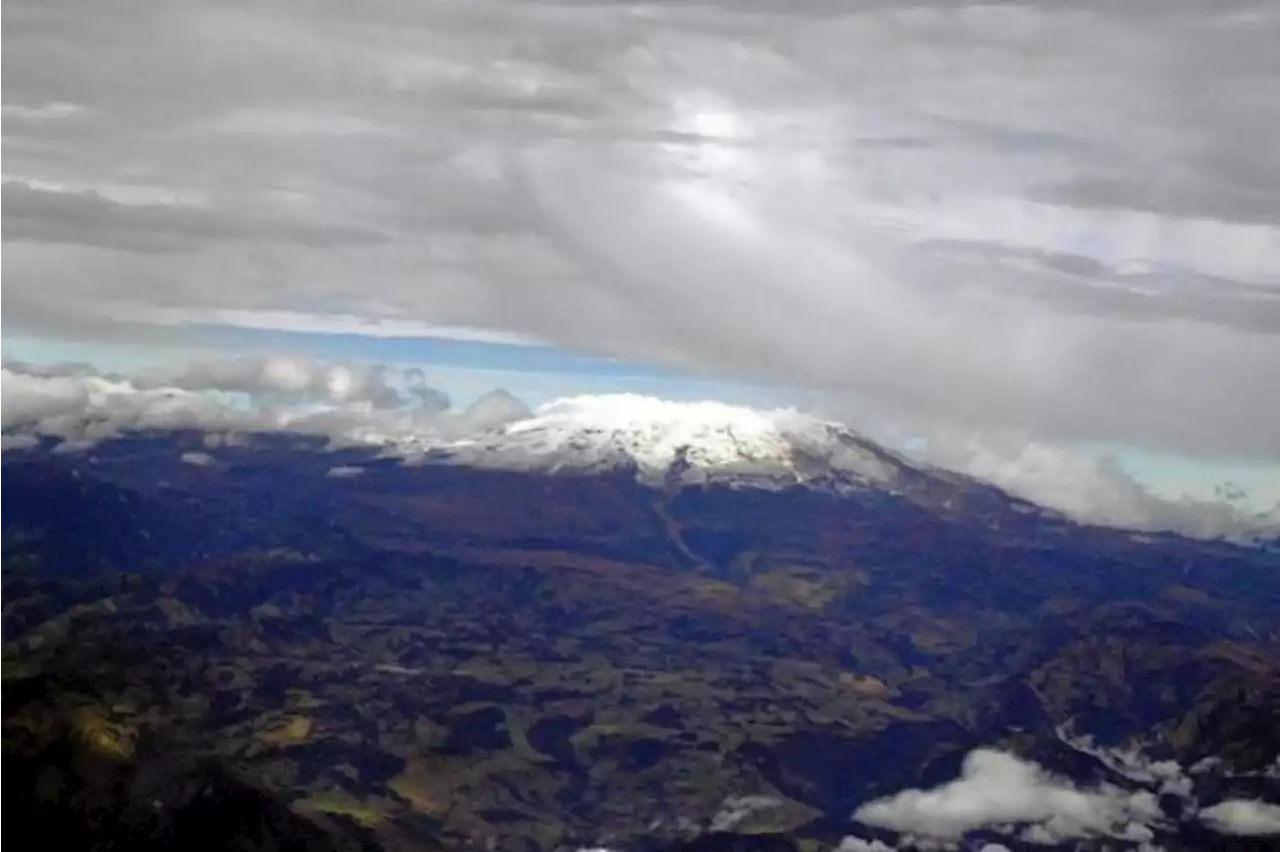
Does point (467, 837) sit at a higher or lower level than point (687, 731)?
lower

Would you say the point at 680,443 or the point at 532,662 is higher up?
the point at 680,443

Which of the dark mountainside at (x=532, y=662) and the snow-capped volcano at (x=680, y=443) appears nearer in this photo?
the dark mountainside at (x=532, y=662)

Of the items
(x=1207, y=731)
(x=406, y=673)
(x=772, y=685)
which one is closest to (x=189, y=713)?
(x=406, y=673)

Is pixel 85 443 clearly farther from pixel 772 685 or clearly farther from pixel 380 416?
pixel 772 685

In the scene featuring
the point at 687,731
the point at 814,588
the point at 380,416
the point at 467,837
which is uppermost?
the point at 380,416

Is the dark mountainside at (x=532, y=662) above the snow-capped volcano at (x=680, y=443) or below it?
below

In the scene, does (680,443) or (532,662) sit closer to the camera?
(532,662)

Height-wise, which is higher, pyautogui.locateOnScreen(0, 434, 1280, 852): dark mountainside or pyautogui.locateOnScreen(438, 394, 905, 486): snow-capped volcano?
pyautogui.locateOnScreen(438, 394, 905, 486): snow-capped volcano

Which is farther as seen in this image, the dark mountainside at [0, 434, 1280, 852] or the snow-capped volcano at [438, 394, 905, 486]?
the snow-capped volcano at [438, 394, 905, 486]
